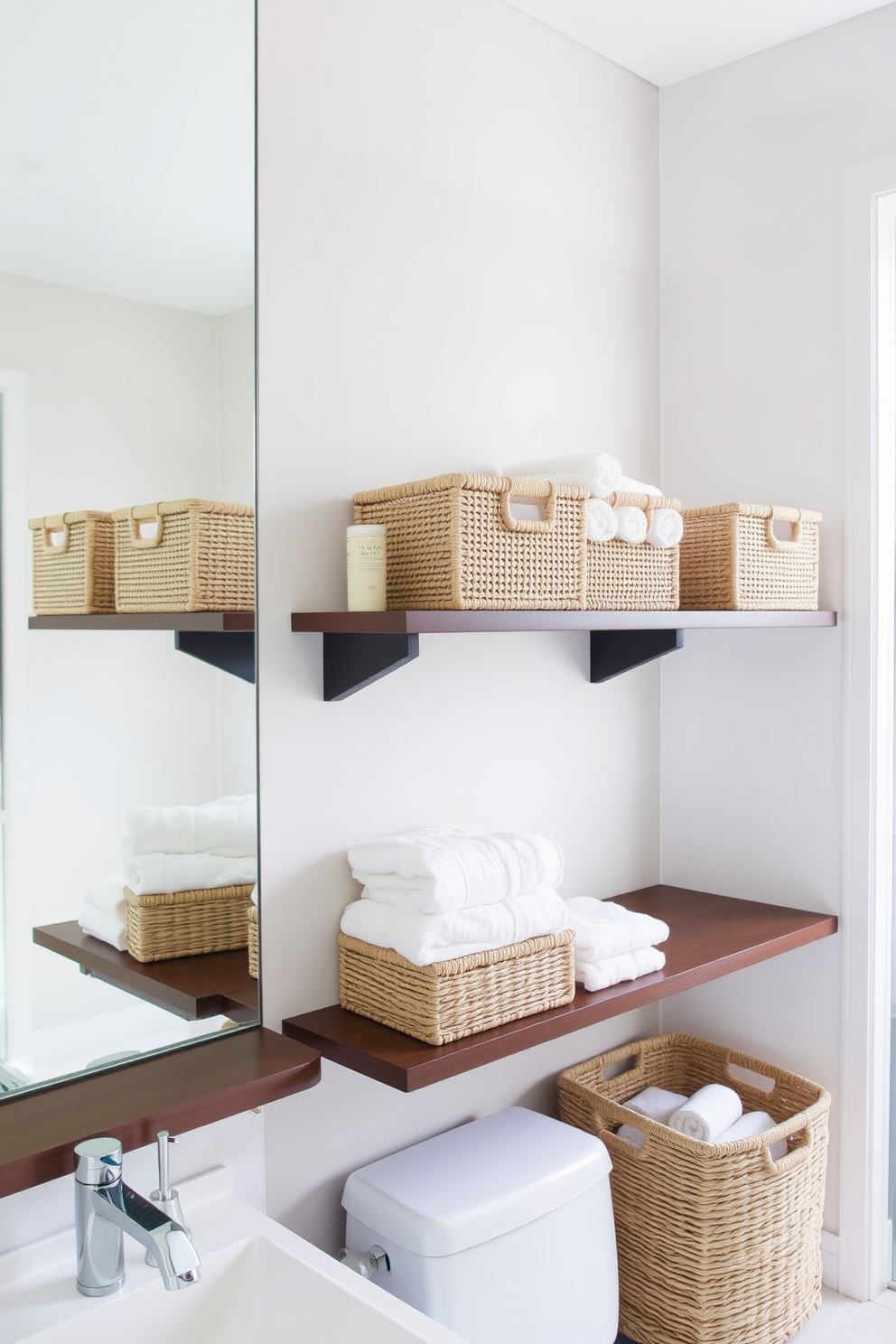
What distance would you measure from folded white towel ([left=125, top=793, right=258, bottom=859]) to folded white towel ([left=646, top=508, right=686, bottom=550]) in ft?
2.50

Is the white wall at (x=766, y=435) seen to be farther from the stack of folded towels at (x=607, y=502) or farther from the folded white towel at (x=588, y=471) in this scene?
the folded white towel at (x=588, y=471)

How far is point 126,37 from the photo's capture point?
1347 mm

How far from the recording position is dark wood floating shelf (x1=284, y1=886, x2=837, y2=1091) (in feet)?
4.70

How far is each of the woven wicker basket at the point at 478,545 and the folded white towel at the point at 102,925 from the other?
1.92 ft

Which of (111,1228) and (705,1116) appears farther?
(705,1116)

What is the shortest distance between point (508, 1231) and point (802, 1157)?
0.60 m

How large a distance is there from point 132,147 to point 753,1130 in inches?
72.0

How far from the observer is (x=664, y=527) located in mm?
1800

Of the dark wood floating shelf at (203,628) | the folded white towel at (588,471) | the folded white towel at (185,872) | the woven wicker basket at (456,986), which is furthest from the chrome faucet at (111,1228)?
the folded white towel at (588,471)

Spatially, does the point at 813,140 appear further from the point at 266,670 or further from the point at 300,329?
the point at 266,670

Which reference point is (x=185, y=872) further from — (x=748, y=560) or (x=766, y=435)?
(x=766, y=435)

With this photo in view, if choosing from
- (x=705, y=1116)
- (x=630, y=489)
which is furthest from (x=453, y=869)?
(x=705, y=1116)

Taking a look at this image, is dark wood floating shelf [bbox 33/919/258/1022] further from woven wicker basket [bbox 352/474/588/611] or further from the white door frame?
the white door frame

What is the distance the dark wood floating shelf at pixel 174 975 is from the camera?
4.36ft
